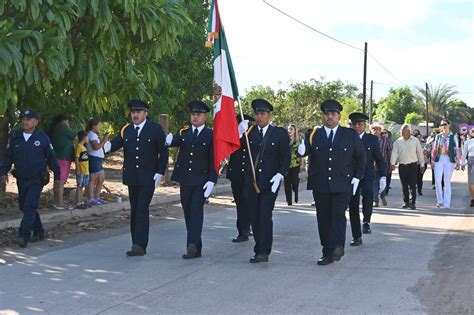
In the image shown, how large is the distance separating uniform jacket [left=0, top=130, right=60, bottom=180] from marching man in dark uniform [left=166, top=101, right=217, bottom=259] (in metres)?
1.92

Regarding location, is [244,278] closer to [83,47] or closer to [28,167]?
[28,167]

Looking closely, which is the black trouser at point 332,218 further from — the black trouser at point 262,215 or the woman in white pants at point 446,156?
the woman in white pants at point 446,156

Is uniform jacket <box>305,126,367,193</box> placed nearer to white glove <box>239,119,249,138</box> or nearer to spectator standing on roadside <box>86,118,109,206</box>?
white glove <box>239,119,249,138</box>

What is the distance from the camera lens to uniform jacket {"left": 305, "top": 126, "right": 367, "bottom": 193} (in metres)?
8.02

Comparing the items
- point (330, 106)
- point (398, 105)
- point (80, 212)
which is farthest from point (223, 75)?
point (398, 105)

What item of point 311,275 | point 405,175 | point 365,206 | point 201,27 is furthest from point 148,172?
point 201,27

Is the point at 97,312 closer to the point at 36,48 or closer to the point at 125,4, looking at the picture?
the point at 36,48

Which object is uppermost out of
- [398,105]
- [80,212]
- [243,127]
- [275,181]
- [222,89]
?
[398,105]

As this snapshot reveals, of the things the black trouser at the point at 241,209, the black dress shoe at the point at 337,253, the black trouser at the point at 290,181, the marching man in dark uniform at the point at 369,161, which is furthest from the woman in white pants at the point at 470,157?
the black dress shoe at the point at 337,253

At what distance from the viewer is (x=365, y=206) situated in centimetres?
1037

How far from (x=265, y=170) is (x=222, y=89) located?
4.27ft

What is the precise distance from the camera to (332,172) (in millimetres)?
8016

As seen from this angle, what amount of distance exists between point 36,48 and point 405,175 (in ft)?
30.5

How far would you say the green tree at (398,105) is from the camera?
92625 millimetres
